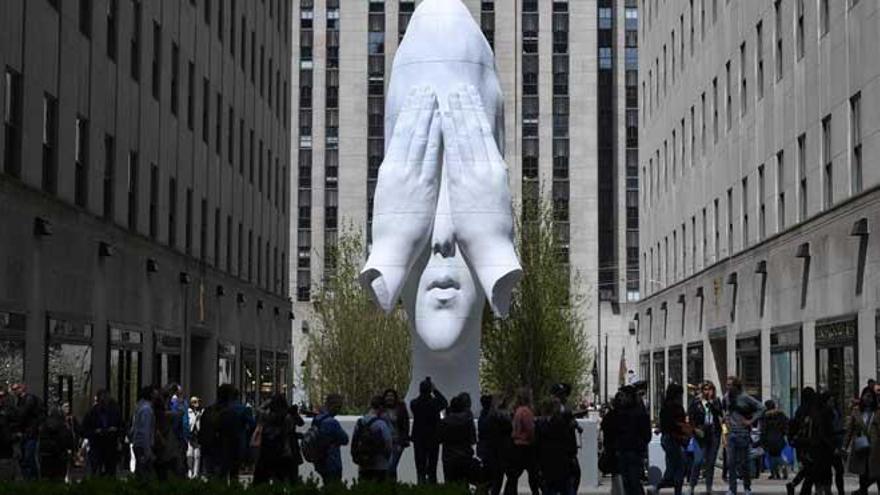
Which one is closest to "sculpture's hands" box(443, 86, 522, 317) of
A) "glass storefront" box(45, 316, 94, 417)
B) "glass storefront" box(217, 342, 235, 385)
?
"glass storefront" box(45, 316, 94, 417)

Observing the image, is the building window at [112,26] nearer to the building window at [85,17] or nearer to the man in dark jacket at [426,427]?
the building window at [85,17]

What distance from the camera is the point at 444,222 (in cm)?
2420

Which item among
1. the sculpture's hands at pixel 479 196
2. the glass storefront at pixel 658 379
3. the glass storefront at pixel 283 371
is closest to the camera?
the sculpture's hands at pixel 479 196

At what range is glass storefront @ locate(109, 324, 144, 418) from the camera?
36906mm

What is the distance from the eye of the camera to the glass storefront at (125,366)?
121ft

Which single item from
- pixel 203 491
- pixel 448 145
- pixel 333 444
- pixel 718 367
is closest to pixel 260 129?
pixel 718 367

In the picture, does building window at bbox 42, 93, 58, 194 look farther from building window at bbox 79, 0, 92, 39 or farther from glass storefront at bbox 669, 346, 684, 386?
glass storefront at bbox 669, 346, 684, 386

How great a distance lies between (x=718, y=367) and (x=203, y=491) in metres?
41.0

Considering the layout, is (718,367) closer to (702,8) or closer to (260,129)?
(702,8)

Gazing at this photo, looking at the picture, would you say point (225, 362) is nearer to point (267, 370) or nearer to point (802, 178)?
point (267, 370)

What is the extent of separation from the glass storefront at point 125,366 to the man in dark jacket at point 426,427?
16.5m

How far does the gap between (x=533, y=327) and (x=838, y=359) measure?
17022 millimetres

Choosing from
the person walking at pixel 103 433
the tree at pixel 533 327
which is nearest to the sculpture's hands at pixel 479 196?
the person walking at pixel 103 433

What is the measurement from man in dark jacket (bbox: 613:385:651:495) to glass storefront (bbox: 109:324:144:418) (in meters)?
19.0
